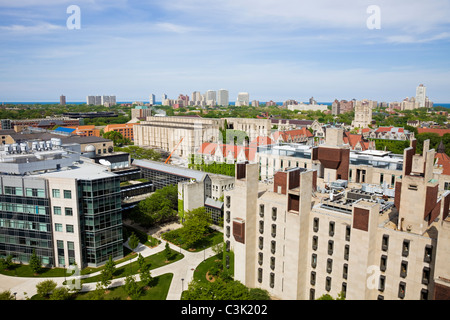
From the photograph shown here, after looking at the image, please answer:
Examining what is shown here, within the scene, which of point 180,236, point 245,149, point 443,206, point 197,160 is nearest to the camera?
point 443,206

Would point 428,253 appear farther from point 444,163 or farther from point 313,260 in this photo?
point 444,163

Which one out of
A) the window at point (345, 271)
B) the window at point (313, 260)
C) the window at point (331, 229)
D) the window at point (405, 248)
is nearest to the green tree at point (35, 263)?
the window at point (313, 260)

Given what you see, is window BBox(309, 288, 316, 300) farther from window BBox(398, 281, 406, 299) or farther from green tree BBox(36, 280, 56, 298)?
green tree BBox(36, 280, 56, 298)

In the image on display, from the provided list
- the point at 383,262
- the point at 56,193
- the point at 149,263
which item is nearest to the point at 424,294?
the point at 383,262

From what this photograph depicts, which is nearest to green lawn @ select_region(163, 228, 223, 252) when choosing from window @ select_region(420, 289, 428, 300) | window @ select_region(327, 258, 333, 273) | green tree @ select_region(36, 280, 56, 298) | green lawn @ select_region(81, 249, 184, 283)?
green lawn @ select_region(81, 249, 184, 283)

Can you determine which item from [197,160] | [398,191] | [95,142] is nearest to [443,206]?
[398,191]

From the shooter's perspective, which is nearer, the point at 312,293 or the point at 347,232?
the point at 347,232

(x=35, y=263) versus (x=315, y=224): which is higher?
(x=315, y=224)

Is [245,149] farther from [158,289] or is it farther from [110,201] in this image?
[158,289]
